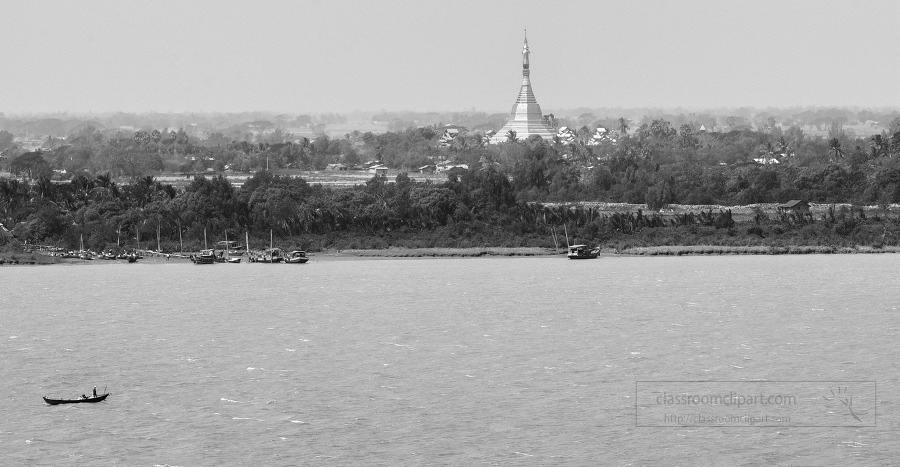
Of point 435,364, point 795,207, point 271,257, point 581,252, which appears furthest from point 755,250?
point 435,364

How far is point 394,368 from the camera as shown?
40.1 m

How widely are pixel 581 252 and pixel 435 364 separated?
47.2 m

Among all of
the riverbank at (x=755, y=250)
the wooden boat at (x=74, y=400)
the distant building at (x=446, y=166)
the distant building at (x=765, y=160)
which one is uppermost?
the wooden boat at (x=74, y=400)

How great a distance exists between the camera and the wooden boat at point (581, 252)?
8706cm

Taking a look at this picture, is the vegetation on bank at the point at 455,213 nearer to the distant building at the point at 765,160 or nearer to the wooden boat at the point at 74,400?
Answer: the distant building at the point at 765,160

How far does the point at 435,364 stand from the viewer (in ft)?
134

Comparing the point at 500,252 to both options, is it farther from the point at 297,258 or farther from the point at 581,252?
the point at 297,258

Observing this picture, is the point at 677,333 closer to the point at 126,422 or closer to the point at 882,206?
the point at 126,422

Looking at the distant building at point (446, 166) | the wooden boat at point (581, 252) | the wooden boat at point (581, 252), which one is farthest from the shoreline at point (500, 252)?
the distant building at point (446, 166)

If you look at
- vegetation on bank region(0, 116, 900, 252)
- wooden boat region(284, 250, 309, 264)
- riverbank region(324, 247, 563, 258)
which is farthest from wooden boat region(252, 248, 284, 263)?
riverbank region(324, 247, 563, 258)

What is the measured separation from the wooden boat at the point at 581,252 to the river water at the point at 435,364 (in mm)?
10924

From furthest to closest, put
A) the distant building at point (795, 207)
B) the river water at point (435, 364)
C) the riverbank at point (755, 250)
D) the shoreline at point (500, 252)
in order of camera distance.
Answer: the distant building at point (795, 207) < the shoreline at point (500, 252) < the riverbank at point (755, 250) < the river water at point (435, 364)

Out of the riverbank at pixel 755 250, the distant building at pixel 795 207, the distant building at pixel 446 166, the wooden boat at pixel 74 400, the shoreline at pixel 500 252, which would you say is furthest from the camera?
the distant building at pixel 446 166

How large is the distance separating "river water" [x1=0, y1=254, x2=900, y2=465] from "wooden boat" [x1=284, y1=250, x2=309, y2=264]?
1085cm
